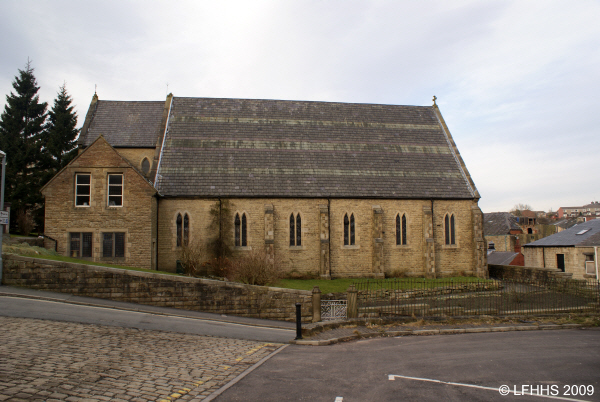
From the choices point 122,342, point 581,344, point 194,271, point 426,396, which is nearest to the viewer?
point 426,396

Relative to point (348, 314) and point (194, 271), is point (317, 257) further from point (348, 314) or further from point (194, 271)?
point (348, 314)

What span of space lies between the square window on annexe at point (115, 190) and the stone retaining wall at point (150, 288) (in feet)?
25.6

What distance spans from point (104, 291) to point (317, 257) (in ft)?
44.4

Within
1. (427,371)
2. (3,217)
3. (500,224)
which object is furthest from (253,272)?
(500,224)

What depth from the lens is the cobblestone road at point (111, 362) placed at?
643cm

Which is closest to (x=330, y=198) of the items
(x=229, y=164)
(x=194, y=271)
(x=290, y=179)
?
(x=290, y=179)

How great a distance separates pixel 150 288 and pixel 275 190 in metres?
12.0

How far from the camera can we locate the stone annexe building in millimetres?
22062

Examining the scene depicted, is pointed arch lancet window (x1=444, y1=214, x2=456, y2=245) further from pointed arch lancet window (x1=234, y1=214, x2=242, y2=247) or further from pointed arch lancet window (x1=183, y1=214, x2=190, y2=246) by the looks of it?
pointed arch lancet window (x1=183, y1=214, x2=190, y2=246)

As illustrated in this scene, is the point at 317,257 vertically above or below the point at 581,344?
above

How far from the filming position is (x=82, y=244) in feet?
71.5

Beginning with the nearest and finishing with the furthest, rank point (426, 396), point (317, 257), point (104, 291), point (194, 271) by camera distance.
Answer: point (426, 396) → point (104, 291) → point (194, 271) → point (317, 257)

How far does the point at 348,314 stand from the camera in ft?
51.6

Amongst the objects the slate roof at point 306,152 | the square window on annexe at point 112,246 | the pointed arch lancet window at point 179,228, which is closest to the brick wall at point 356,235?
the pointed arch lancet window at point 179,228
